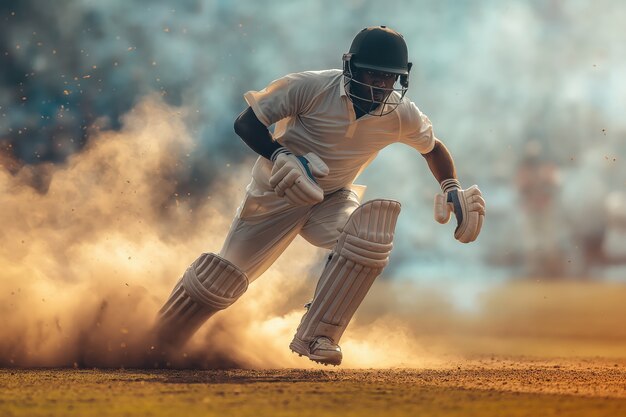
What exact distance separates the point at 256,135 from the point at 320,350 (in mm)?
1206

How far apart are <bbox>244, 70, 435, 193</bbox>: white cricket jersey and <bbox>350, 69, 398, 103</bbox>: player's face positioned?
3.7 inches

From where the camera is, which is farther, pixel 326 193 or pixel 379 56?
pixel 326 193

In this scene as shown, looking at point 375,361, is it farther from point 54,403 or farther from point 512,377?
point 54,403

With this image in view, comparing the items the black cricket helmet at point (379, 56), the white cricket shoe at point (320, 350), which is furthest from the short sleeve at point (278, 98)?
the white cricket shoe at point (320, 350)

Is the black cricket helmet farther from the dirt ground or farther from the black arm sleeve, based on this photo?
the dirt ground

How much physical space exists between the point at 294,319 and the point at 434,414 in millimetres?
3430

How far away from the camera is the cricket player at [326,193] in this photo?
5.27 meters

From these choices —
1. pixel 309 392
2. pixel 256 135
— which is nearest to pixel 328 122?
pixel 256 135

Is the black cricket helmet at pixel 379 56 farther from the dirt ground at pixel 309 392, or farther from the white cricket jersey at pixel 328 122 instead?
the dirt ground at pixel 309 392

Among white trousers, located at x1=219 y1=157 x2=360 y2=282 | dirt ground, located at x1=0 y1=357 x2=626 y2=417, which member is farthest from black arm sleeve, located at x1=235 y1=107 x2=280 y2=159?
dirt ground, located at x1=0 y1=357 x2=626 y2=417

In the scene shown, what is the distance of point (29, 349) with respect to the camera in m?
6.07

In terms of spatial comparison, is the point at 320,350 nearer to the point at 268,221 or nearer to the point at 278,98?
the point at 268,221

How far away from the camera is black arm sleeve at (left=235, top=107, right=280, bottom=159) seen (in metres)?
5.46

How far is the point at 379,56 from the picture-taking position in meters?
5.39
